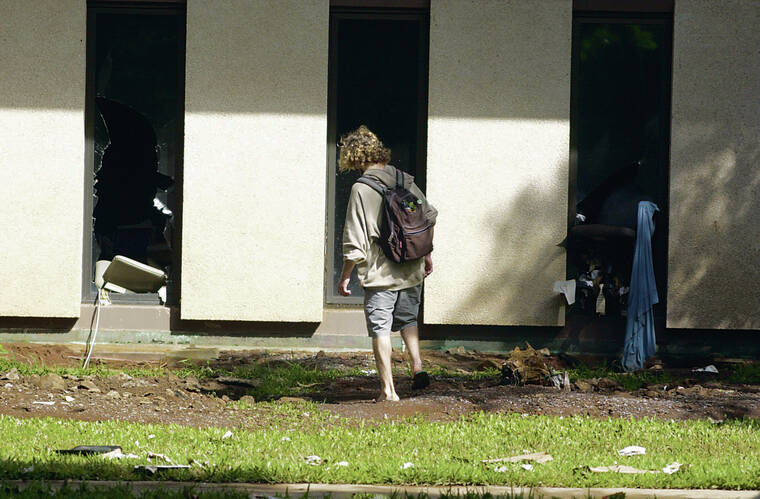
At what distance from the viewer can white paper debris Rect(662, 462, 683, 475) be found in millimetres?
5859

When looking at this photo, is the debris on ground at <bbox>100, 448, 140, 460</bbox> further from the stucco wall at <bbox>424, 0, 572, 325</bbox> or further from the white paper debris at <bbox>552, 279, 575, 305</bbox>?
the white paper debris at <bbox>552, 279, 575, 305</bbox>

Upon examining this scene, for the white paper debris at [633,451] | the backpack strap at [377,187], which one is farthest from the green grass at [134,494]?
the backpack strap at [377,187]

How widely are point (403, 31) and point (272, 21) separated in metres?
1.32

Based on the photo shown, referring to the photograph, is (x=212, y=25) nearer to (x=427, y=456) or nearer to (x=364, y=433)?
(x=364, y=433)

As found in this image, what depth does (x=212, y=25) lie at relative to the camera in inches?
436

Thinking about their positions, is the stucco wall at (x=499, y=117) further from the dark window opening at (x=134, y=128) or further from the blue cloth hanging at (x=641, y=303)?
the dark window opening at (x=134, y=128)

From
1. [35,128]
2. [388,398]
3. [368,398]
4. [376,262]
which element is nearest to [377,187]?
[376,262]

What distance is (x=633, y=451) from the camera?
6.53 m

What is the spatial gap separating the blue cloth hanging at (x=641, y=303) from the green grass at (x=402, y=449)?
306cm

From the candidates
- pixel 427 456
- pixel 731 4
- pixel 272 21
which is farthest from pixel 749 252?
pixel 427 456

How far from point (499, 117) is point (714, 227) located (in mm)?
2328

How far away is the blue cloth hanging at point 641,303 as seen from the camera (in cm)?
1058

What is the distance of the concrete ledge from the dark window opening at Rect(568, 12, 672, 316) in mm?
5894

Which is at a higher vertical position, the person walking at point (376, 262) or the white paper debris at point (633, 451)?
the person walking at point (376, 262)
